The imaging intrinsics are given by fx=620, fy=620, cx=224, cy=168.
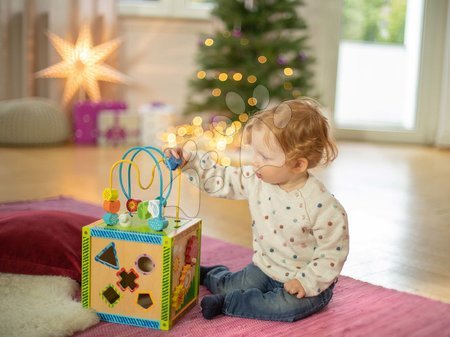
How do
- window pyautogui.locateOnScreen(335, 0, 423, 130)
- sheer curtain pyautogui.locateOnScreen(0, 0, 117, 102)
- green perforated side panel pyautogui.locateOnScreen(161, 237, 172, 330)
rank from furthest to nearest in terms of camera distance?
window pyautogui.locateOnScreen(335, 0, 423, 130) → sheer curtain pyautogui.locateOnScreen(0, 0, 117, 102) → green perforated side panel pyautogui.locateOnScreen(161, 237, 172, 330)

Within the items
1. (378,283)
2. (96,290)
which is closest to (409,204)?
(378,283)

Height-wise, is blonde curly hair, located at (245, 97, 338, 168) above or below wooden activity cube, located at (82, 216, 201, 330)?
above

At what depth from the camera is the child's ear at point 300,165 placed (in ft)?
4.41

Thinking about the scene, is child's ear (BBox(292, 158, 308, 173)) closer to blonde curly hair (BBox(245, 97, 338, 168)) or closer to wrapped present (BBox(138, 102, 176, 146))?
blonde curly hair (BBox(245, 97, 338, 168))

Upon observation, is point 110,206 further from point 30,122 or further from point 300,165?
point 30,122

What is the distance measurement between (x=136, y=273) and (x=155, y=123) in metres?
3.16

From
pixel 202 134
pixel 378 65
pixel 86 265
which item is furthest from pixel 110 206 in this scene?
pixel 378 65

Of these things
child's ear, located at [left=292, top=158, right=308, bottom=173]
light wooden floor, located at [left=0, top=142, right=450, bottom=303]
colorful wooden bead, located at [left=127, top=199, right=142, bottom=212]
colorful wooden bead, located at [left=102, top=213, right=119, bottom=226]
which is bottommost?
light wooden floor, located at [left=0, top=142, right=450, bottom=303]

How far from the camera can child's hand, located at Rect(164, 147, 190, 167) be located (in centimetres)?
134

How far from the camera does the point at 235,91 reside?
3762mm

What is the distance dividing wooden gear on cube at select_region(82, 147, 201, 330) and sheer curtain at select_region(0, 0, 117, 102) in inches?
135

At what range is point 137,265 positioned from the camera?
1.25 metres

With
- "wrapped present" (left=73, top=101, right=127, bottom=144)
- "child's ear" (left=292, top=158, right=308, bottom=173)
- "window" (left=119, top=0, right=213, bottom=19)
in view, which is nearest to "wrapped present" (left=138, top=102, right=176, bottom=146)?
"wrapped present" (left=73, top=101, right=127, bottom=144)

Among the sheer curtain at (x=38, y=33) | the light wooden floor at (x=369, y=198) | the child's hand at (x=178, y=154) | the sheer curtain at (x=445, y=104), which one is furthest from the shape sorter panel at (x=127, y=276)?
the sheer curtain at (x=445, y=104)
